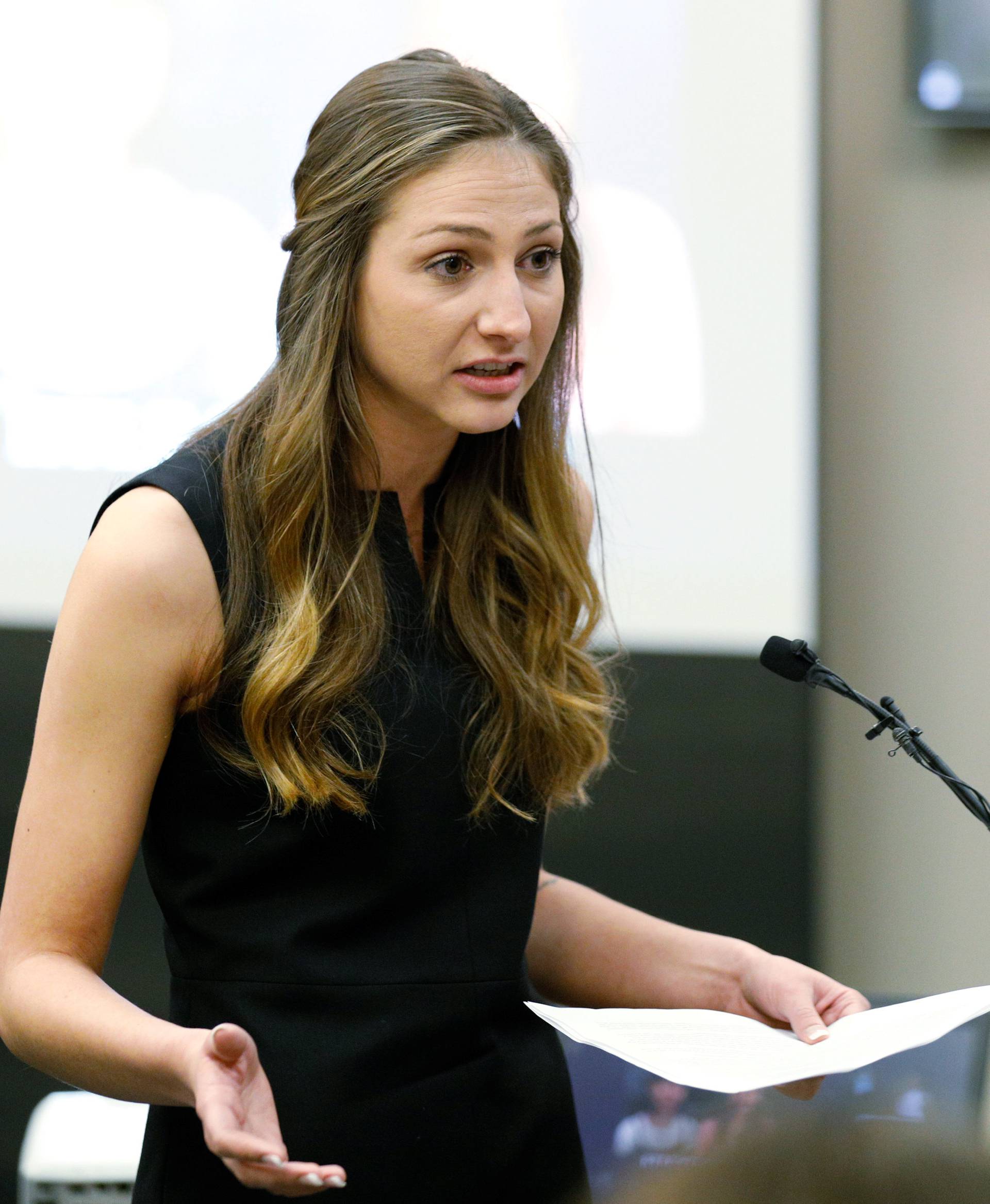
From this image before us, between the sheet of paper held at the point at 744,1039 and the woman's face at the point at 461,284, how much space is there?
48 cm

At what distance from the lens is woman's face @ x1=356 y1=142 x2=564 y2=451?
3.45ft

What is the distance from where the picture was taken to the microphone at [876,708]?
0.93 metres

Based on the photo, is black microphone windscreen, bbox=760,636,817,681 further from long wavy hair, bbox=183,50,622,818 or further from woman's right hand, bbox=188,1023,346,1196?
woman's right hand, bbox=188,1023,346,1196

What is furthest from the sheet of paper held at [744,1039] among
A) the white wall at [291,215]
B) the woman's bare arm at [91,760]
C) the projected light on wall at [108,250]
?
the projected light on wall at [108,250]

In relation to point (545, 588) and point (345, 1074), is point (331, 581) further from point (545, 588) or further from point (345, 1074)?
point (345, 1074)

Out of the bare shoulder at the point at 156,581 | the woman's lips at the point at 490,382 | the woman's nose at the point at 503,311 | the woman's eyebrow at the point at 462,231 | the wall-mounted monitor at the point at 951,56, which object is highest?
the wall-mounted monitor at the point at 951,56

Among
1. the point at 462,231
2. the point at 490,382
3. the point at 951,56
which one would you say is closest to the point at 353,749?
the point at 490,382

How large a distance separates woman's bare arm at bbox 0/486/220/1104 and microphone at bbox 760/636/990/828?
45 cm

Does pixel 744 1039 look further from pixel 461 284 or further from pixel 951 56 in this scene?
pixel 951 56

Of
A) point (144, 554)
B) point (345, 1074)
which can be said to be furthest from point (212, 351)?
point (345, 1074)

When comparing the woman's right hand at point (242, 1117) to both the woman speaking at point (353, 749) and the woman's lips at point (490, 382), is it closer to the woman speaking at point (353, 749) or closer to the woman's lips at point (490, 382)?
the woman speaking at point (353, 749)

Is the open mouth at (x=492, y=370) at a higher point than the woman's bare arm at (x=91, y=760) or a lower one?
higher

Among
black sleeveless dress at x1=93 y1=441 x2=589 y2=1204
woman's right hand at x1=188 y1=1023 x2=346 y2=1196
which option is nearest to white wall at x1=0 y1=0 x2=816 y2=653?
black sleeveless dress at x1=93 y1=441 x2=589 y2=1204

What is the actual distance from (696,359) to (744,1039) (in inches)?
66.4
